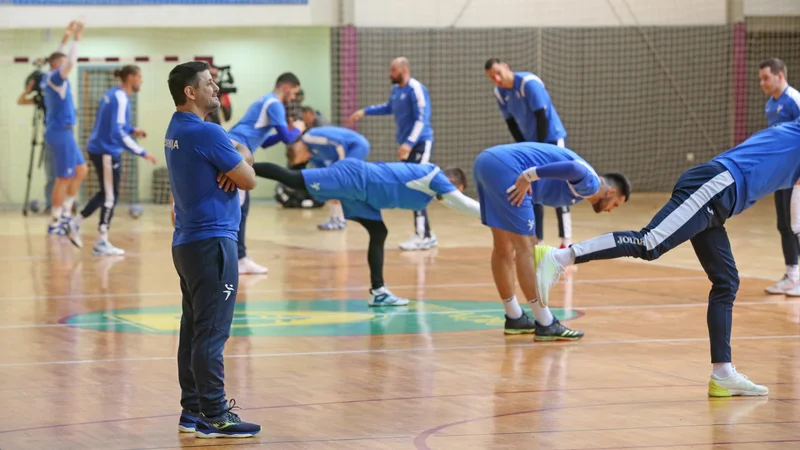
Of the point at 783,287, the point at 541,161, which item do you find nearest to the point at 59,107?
the point at 541,161

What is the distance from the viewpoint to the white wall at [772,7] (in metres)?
21.2

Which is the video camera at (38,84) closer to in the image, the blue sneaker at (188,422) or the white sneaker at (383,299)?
the white sneaker at (383,299)

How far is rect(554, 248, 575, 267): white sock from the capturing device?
5.75m

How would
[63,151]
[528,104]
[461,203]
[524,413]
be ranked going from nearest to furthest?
[524,413], [461,203], [528,104], [63,151]

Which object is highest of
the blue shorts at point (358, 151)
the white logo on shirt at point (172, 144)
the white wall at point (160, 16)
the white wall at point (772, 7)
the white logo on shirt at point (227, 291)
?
the white wall at point (772, 7)

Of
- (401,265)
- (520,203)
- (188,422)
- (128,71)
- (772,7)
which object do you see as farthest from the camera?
(772,7)

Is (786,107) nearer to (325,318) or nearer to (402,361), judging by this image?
(325,318)

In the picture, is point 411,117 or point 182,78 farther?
point 411,117

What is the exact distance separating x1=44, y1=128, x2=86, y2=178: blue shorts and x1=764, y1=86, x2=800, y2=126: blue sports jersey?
28.9 ft

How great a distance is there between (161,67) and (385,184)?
12.9 metres

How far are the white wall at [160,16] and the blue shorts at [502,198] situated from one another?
13.8 meters

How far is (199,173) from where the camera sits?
4.81 meters

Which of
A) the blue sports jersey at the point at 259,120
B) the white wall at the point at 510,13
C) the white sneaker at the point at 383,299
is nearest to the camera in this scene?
the white sneaker at the point at 383,299

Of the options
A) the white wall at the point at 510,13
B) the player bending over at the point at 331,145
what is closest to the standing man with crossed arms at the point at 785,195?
the player bending over at the point at 331,145
